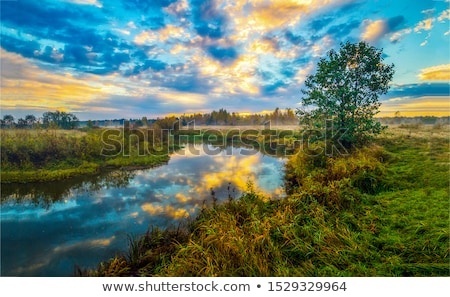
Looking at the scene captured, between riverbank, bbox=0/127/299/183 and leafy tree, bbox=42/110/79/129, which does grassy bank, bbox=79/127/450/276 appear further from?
leafy tree, bbox=42/110/79/129

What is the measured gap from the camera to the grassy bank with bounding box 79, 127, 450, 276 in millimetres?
3125

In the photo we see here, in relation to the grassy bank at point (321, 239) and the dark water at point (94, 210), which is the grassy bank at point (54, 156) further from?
the grassy bank at point (321, 239)

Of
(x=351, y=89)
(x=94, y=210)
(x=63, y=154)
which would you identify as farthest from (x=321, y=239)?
(x=63, y=154)

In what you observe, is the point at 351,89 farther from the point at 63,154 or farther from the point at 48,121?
→ the point at 48,121

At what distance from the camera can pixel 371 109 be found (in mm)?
8945

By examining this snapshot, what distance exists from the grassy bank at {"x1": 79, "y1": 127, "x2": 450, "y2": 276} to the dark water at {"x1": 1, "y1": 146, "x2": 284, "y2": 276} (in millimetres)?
1278

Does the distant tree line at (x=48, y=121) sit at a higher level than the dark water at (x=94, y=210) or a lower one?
higher

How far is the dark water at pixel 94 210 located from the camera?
4801 millimetres

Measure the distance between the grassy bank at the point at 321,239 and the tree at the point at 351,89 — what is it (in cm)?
328

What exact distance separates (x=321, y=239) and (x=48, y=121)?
15.2m

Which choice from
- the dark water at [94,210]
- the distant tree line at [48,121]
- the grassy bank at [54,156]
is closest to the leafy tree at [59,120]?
the distant tree line at [48,121]
